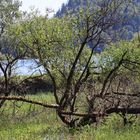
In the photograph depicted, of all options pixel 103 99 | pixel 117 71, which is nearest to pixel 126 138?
pixel 103 99

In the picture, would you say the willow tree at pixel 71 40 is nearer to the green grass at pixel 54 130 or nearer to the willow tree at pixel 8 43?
the green grass at pixel 54 130

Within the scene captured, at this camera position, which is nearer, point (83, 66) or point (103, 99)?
point (103, 99)

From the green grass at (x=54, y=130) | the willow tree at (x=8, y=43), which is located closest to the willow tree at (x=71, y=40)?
the green grass at (x=54, y=130)

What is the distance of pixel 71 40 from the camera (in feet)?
62.2

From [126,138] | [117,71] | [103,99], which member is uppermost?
[117,71]

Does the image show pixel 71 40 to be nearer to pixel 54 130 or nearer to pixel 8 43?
pixel 54 130

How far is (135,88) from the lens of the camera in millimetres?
20438

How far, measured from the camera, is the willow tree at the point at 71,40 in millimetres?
17656

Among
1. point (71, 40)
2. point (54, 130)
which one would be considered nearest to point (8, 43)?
point (71, 40)

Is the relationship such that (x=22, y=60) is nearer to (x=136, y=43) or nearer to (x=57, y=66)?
(x=57, y=66)

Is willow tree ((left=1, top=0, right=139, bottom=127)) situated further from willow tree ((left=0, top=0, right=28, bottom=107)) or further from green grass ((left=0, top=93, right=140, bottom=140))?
willow tree ((left=0, top=0, right=28, bottom=107))

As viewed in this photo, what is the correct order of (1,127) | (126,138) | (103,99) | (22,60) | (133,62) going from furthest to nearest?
1. (22,60)
2. (1,127)
3. (133,62)
4. (103,99)
5. (126,138)

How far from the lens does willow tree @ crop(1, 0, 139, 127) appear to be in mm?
17656

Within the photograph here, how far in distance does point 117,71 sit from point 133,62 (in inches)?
59.1
